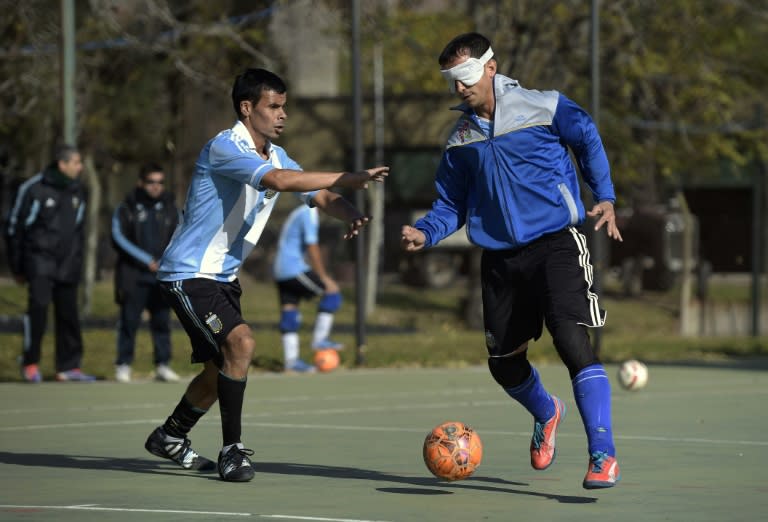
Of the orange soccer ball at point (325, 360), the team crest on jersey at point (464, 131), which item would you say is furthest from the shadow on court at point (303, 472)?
the orange soccer ball at point (325, 360)

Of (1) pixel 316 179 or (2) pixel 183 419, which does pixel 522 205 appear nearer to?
(1) pixel 316 179

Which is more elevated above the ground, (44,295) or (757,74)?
(757,74)

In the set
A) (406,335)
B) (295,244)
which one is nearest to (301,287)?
(295,244)

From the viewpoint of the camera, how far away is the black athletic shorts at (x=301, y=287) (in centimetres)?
1733

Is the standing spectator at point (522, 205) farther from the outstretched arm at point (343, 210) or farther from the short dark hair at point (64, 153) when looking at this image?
the short dark hair at point (64, 153)

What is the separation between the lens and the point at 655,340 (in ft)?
77.4

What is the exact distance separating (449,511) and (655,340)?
16232 millimetres

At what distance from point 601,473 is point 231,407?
2068mm

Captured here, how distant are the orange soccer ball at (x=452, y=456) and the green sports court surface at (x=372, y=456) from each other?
86 millimetres

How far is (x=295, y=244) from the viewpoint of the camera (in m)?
17.4

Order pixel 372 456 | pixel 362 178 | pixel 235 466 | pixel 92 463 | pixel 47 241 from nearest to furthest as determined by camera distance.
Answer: pixel 362 178 → pixel 235 466 → pixel 92 463 → pixel 372 456 → pixel 47 241

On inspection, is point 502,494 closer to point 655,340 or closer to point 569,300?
point 569,300

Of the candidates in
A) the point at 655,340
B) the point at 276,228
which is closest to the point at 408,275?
the point at 276,228

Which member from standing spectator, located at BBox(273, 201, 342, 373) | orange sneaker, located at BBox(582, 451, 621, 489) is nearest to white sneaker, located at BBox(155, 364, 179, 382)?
standing spectator, located at BBox(273, 201, 342, 373)
